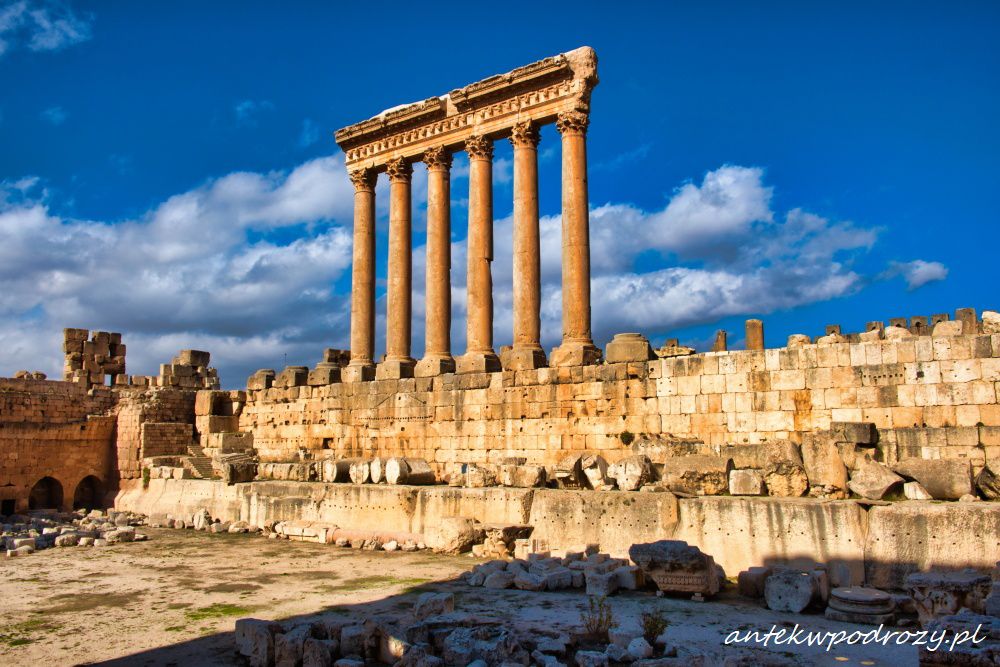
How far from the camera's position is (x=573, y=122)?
60.6ft

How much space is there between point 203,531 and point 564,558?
32.0 ft

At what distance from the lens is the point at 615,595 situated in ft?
30.4

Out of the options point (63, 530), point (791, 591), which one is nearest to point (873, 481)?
point (791, 591)

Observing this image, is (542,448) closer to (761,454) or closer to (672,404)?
(672,404)

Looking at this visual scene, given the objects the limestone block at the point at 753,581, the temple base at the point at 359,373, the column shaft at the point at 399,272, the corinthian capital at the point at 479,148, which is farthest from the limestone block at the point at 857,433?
the temple base at the point at 359,373

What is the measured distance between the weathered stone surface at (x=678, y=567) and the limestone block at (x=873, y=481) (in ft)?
8.22

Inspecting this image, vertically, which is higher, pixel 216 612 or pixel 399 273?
pixel 399 273

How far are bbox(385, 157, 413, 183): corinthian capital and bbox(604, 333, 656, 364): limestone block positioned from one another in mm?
9090

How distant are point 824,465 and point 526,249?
9.77 meters

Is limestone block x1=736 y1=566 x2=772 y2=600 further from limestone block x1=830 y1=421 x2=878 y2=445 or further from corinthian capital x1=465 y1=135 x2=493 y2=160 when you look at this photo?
corinthian capital x1=465 y1=135 x2=493 y2=160

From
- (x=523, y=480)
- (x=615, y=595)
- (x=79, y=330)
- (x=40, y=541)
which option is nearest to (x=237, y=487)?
(x=40, y=541)

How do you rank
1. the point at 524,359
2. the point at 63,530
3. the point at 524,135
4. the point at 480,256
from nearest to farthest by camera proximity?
the point at 63,530
the point at 524,359
the point at 524,135
the point at 480,256

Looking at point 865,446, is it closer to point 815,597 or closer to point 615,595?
point 815,597

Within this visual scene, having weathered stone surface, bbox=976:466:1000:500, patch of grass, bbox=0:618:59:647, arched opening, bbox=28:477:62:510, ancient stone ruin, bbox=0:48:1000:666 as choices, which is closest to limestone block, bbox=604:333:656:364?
ancient stone ruin, bbox=0:48:1000:666
